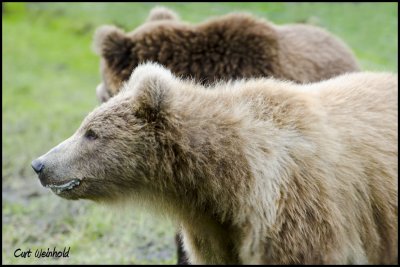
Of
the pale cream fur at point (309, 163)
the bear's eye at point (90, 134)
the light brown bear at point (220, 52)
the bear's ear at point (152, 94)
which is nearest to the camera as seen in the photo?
the pale cream fur at point (309, 163)

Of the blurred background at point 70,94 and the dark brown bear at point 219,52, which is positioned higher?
the dark brown bear at point 219,52

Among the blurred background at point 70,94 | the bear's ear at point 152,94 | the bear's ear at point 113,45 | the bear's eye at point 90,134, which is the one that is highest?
the bear's ear at point 152,94

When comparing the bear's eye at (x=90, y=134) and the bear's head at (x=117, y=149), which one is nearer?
the bear's head at (x=117, y=149)

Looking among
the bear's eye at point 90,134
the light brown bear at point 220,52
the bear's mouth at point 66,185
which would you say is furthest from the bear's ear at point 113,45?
the bear's mouth at point 66,185

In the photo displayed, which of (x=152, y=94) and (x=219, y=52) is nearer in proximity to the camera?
(x=152, y=94)

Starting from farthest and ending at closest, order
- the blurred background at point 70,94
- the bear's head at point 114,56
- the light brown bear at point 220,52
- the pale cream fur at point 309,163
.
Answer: the blurred background at point 70,94
the bear's head at point 114,56
the light brown bear at point 220,52
the pale cream fur at point 309,163

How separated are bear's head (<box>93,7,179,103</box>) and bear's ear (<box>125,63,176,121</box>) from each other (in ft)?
8.80

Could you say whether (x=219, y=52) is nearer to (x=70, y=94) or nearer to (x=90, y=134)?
(x=90, y=134)

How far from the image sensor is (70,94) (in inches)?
671

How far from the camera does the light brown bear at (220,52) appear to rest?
23.2ft

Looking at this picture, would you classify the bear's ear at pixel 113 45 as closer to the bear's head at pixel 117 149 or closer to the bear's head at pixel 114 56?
the bear's head at pixel 114 56

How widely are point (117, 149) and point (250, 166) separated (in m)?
0.97

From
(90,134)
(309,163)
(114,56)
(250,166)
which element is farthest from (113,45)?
(309,163)

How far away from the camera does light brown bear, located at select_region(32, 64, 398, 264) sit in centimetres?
437
